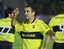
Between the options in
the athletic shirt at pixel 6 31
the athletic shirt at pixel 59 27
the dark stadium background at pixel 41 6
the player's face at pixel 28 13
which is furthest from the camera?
the dark stadium background at pixel 41 6

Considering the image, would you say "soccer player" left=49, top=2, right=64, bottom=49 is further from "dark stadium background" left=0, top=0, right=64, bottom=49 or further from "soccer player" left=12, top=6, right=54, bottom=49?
"dark stadium background" left=0, top=0, right=64, bottom=49

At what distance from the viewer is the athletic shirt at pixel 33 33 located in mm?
7691

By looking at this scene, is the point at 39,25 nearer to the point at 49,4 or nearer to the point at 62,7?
the point at 62,7

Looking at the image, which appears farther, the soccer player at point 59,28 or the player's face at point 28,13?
the player's face at point 28,13

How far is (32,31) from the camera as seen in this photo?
25.5ft

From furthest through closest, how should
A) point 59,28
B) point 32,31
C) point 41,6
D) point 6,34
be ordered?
point 41,6, point 6,34, point 32,31, point 59,28

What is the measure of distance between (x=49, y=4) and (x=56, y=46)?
2163 centimetres

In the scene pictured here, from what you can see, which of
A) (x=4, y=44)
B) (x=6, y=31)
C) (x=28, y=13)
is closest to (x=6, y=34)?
(x=6, y=31)

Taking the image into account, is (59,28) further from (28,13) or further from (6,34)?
(6,34)

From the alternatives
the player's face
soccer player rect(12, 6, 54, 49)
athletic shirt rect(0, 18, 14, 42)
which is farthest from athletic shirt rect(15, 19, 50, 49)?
athletic shirt rect(0, 18, 14, 42)

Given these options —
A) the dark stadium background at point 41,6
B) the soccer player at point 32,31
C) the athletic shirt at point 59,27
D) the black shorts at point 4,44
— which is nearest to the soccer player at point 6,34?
the black shorts at point 4,44

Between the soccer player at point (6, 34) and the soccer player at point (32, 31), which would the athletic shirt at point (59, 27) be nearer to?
the soccer player at point (32, 31)

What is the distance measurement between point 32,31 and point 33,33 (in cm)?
5

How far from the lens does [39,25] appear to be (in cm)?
775
